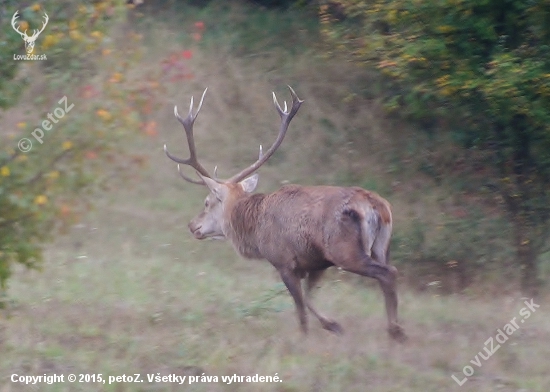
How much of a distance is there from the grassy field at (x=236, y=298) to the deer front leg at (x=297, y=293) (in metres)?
0.18

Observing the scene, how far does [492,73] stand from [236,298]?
3712mm

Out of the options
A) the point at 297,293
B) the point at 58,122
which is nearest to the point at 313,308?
the point at 297,293

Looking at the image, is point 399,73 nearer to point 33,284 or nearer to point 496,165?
point 496,165

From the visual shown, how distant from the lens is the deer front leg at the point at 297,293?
8719 mm

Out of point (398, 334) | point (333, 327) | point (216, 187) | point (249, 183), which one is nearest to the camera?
point (398, 334)

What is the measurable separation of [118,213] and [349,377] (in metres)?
7.65

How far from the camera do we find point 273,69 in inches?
687

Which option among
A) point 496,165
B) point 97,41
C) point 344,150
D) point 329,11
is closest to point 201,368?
point 97,41

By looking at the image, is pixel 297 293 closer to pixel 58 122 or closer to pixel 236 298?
pixel 236 298

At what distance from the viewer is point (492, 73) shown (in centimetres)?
1004

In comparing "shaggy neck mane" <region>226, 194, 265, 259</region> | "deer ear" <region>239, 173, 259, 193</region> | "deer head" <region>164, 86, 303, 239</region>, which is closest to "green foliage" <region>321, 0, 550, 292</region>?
"deer head" <region>164, 86, 303, 239</region>

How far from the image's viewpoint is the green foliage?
9938 mm

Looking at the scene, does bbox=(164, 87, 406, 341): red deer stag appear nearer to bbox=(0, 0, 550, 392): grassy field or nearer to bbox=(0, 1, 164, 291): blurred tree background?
bbox=(0, 0, 550, 392): grassy field

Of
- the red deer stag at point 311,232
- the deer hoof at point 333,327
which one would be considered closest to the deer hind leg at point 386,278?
the red deer stag at point 311,232
